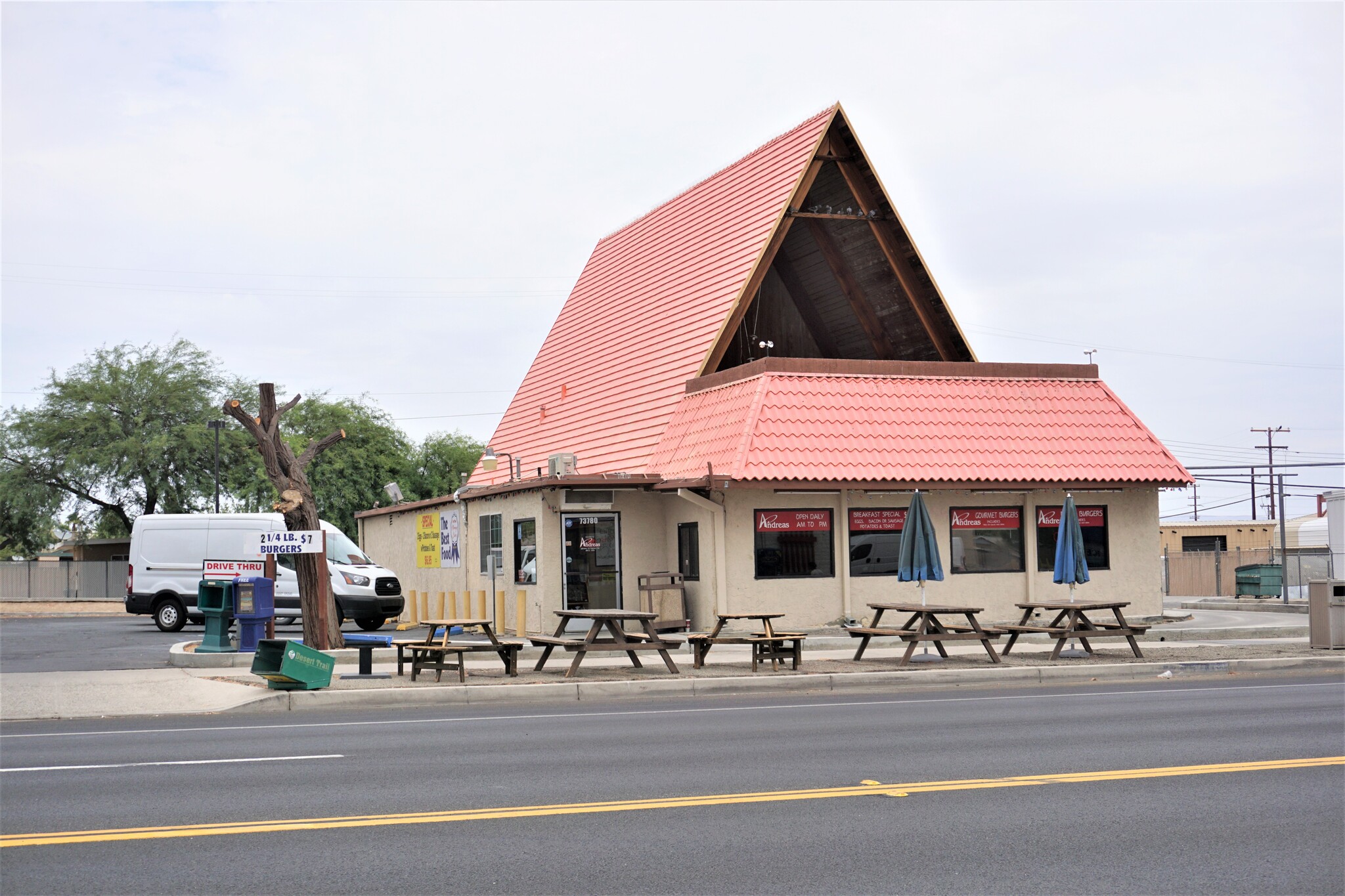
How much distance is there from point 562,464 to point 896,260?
870 centimetres

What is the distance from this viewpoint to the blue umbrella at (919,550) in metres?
19.2

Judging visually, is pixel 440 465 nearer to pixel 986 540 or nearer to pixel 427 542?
pixel 427 542

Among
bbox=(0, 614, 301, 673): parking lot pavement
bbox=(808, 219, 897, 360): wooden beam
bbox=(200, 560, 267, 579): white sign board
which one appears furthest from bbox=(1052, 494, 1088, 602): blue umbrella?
bbox=(0, 614, 301, 673): parking lot pavement

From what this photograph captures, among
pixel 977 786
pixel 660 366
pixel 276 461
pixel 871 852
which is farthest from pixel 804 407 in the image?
pixel 871 852

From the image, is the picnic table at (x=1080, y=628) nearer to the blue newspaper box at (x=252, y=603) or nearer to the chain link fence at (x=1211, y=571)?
the blue newspaper box at (x=252, y=603)

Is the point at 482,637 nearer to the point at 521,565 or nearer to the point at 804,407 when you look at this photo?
the point at 521,565

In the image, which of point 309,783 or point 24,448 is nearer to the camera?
point 309,783

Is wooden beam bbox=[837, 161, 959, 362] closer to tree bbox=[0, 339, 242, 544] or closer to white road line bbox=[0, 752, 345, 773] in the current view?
white road line bbox=[0, 752, 345, 773]

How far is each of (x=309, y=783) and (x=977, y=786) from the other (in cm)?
479

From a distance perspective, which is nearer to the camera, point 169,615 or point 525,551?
point 525,551

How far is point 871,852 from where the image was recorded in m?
6.98

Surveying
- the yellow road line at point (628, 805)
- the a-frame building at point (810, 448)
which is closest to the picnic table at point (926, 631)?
the a-frame building at point (810, 448)

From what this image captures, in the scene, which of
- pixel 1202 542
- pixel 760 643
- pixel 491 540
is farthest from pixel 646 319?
pixel 1202 542

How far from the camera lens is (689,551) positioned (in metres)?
22.9
